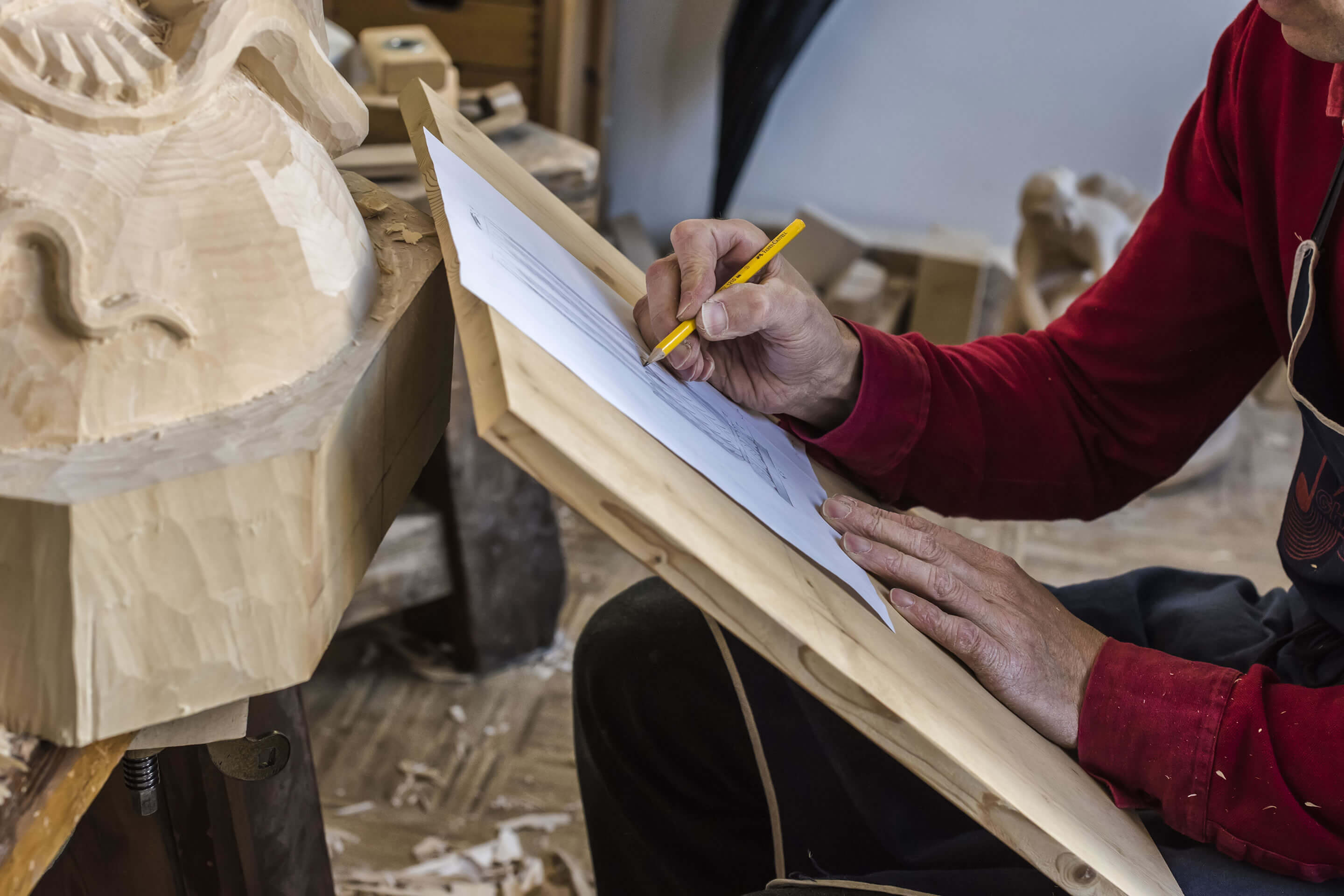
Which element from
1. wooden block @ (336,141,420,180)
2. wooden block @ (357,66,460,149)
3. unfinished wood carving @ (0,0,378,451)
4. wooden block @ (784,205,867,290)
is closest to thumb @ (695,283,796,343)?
unfinished wood carving @ (0,0,378,451)

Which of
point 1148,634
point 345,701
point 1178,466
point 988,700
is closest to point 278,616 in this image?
point 988,700

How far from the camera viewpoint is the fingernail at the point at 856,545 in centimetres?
75

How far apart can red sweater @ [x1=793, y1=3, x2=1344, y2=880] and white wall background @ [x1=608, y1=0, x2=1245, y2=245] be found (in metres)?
2.01

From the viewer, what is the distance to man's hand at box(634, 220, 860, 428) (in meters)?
0.80

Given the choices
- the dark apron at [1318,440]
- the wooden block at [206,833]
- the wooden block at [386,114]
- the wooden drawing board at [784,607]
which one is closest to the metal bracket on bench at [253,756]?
the wooden block at [206,833]

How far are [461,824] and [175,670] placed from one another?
1202 millimetres

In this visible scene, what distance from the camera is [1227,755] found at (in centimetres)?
74

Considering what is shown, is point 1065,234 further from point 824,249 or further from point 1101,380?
point 1101,380

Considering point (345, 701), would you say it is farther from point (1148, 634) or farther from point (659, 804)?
point (1148, 634)

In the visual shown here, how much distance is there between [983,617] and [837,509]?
13 centimetres

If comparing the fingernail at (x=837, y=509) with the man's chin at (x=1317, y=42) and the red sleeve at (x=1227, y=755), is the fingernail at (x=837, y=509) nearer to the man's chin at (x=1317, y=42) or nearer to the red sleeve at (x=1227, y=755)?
the red sleeve at (x=1227, y=755)

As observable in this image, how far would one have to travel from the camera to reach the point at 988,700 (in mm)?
722

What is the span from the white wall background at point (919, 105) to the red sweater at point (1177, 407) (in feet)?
6.59

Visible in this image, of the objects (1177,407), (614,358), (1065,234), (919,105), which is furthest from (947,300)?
(614,358)
